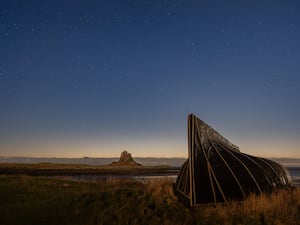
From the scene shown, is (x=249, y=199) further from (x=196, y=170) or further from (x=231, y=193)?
(x=196, y=170)

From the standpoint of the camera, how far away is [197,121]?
16688mm

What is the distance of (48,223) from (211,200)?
25.4 feet

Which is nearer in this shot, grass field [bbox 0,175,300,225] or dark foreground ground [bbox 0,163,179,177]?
grass field [bbox 0,175,300,225]

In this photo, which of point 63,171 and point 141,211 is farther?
point 63,171

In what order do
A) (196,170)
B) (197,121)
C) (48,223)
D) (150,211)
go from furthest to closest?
(197,121) → (196,170) → (150,211) → (48,223)

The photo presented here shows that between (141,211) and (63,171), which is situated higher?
(141,211)

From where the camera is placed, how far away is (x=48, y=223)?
11938 millimetres

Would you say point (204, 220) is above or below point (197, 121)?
below

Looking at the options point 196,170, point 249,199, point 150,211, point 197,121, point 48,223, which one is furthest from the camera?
point 197,121

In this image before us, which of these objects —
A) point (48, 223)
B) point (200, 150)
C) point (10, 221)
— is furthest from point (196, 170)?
point (10, 221)

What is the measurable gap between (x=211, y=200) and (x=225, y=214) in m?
1.83

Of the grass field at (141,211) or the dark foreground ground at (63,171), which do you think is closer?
the grass field at (141,211)

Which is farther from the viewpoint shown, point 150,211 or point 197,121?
point 197,121

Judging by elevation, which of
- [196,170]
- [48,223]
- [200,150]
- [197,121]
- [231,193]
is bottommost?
[48,223]
